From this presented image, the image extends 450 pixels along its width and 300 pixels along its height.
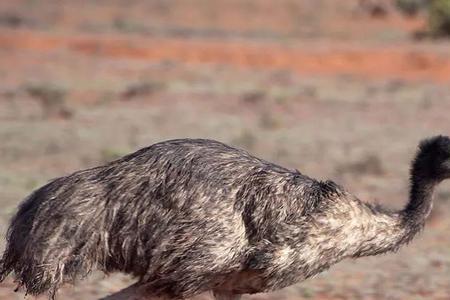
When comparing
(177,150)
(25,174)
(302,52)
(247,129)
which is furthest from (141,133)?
(302,52)

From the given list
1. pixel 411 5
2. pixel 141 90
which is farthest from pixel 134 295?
pixel 411 5

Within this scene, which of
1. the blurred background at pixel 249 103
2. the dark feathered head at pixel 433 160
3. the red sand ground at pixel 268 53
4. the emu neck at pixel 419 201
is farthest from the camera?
the red sand ground at pixel 268 53

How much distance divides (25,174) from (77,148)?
2.58 m

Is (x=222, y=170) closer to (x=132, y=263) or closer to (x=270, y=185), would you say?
(x=270, y=185)

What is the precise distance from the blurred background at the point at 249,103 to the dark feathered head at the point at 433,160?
6.35ft

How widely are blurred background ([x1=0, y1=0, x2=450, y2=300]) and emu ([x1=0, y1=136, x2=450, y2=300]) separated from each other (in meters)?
2.27

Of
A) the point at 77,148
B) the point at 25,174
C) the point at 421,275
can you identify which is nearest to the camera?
the point at 421,275

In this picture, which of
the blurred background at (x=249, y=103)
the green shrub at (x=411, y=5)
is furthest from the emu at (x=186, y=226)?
the green shrub at (x=411, y=5)

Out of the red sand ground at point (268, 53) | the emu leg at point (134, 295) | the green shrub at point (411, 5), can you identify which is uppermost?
the emu leg at point (134, 295)

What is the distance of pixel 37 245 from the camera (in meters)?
6.13

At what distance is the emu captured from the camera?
620cm

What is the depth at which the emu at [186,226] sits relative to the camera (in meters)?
6.20

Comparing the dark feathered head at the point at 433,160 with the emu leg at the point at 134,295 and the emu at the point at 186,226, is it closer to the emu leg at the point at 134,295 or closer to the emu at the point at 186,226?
the emu at the point at 186,226

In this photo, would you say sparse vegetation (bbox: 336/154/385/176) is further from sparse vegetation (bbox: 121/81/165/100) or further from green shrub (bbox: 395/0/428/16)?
green shrub (bbox: 395/0/428/16)
